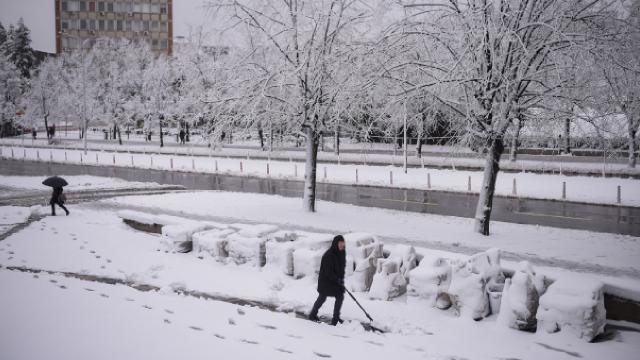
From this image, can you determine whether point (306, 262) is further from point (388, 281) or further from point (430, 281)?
point (430, 281)

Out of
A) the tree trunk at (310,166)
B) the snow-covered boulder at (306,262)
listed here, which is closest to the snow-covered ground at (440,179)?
the tree trunk at (310,166)

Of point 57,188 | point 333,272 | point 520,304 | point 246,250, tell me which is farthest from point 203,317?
point 57,188

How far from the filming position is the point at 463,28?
13023mm

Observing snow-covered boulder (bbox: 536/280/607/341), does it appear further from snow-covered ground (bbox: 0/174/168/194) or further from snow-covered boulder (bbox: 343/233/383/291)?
snow-covered ground (bbox: 0/174/168/194)

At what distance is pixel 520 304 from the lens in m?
7.78

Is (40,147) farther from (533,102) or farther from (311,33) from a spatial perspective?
(533,102)

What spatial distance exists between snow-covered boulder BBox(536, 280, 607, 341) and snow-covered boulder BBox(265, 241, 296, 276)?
5.07 meters

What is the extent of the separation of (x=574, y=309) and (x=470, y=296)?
1.61 metres

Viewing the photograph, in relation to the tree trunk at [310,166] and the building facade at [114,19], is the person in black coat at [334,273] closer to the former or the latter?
the tree trunk at [310,166]

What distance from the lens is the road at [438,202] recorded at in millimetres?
18031

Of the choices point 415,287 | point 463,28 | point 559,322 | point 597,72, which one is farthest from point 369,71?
point 559,322

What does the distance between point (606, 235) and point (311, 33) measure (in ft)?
37.1

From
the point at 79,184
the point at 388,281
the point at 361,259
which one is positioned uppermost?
the point at 79,184

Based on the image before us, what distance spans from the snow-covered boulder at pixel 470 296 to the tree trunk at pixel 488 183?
640 cm
